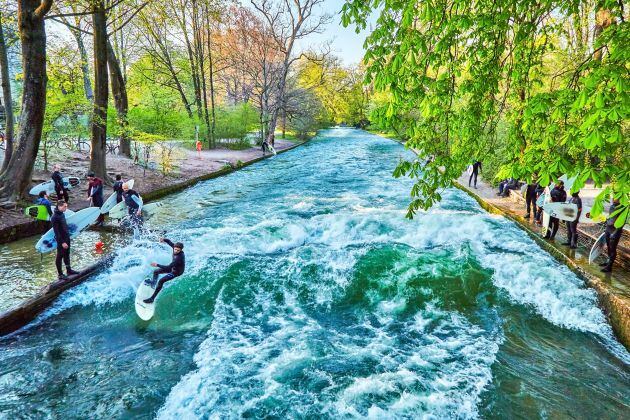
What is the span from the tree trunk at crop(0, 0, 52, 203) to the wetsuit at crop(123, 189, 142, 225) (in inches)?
141

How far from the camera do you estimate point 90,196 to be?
11.1m

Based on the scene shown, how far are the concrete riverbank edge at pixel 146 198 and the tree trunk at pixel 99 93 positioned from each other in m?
2.32

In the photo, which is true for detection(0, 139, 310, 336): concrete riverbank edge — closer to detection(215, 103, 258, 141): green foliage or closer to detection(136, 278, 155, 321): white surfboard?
detection(136, 278, 155, 321): white surfboard

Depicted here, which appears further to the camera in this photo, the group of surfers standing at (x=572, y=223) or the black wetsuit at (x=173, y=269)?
the group of surfers standing at (x=572, y=223)

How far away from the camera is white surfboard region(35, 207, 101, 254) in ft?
26.0

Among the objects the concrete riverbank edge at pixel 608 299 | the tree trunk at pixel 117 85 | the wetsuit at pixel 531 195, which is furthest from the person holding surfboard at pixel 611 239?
the tree trunk at pixel 117 85

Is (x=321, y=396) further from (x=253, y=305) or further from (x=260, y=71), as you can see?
(x=260, y=71)

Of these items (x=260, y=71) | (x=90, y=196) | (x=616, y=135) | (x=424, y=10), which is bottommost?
(x=90, y=196)

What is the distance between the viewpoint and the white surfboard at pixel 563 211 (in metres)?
9.15

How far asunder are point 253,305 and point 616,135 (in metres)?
6.82

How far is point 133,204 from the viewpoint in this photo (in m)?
10.7

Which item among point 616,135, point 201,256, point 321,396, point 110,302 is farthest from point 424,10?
point 201,256

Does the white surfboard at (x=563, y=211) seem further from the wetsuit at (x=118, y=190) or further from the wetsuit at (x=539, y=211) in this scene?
the wetsuit at (x=118, y=190)

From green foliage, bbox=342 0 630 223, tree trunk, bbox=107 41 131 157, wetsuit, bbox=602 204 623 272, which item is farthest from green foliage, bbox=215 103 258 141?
green foliage, bbox=342 0 630 223
